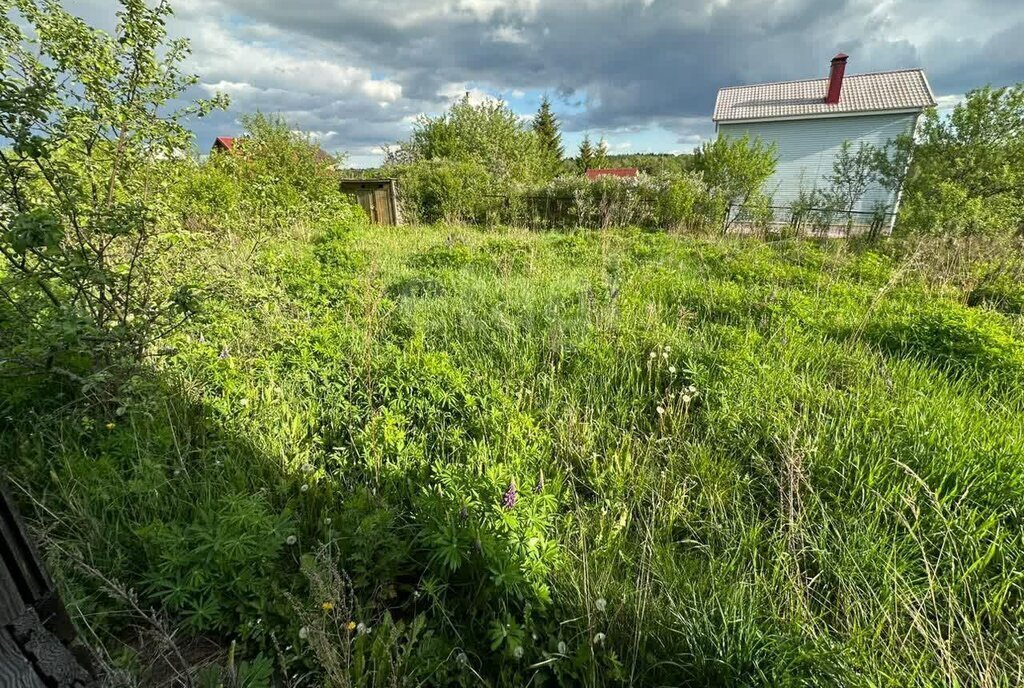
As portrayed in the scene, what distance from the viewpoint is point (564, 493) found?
86.3 inches

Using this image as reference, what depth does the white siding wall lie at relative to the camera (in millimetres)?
18969

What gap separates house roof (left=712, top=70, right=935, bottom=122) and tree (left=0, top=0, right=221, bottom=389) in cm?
2492

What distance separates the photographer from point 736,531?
77.3 inches

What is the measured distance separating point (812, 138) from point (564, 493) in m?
25.0

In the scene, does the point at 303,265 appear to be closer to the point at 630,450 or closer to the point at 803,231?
the point at 630,450

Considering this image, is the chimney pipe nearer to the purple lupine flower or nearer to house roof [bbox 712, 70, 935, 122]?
house roof [bbox 712, 70, 935, 122]

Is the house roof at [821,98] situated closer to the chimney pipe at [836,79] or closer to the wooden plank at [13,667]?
the chimney pipe at [836,79]

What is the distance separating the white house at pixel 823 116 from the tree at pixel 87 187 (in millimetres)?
21182

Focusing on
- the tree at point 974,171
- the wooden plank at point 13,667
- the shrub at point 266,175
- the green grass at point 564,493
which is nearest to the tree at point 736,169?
the tree at point 974,171

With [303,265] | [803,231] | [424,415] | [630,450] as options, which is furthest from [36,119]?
[803,231]

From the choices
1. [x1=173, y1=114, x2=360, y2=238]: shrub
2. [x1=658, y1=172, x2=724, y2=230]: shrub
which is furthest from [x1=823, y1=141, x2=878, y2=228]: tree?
[x1=173, y1=114, x2=360, y2=238]: shrub

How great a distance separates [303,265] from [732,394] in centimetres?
475

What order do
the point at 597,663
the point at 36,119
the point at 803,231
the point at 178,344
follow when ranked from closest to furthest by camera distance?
the point at 597,663 → the point at 36,119 → the point at 178,344 → the point at 803,231

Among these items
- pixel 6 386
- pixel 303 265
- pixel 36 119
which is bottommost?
pixel 6 386
